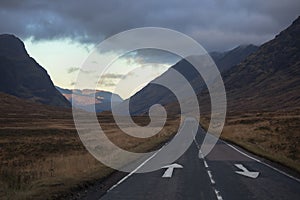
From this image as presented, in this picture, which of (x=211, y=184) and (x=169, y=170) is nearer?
(x=211, y=184)

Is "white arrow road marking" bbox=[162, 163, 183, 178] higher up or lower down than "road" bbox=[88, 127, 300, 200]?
higher up

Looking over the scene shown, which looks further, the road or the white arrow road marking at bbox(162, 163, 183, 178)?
the white arrow road marking at bbox(162, 163, 183, 178)

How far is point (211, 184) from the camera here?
1308cm

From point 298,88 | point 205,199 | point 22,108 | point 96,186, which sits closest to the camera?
point 205,199

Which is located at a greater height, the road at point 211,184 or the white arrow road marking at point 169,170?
the white arrow road marking at point 169,170

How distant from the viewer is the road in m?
11.0

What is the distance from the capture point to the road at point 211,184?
11.0 meters

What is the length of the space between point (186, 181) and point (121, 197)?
11.7ft

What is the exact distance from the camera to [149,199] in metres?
10.5

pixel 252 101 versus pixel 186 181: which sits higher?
pixel 252 101

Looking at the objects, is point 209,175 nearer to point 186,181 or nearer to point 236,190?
point 186,181

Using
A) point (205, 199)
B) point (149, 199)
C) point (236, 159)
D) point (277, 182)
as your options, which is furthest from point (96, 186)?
point (236, 159)

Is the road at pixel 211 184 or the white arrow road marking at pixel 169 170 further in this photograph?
the white arrow road marking at pixel 169 170

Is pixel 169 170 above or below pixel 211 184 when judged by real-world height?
above
